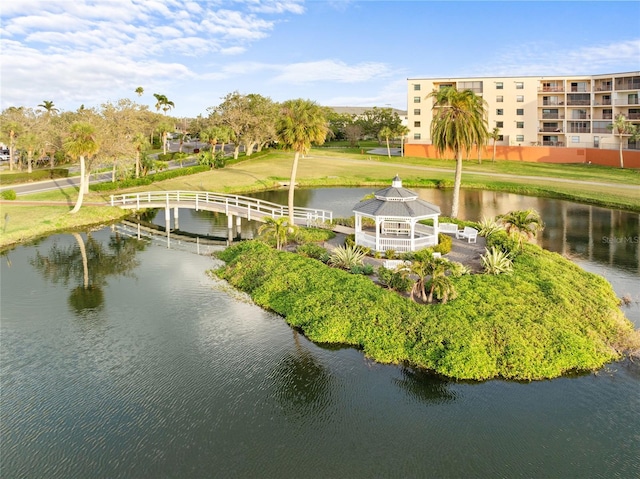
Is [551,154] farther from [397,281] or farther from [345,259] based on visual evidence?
[397,281]

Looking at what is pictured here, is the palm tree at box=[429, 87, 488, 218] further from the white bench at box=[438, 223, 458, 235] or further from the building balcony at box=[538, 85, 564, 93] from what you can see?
the building balcony at box=[538, 85, 564, 93]

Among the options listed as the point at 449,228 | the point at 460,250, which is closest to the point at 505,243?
the point at 460,250

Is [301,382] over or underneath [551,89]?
underneath

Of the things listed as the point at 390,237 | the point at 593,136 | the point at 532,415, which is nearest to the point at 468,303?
the point at 532,415

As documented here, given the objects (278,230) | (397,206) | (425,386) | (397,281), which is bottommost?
(425,386)

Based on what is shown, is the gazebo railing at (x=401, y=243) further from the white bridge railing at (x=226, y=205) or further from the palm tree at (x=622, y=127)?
the palm tree at (x=622, y=127)

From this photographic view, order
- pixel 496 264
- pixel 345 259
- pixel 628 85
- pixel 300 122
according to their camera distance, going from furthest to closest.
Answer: pixel 628 85 < pixel 300 122 < pixel 345 259 < pixel 496 264

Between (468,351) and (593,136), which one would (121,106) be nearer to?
(468,351)
